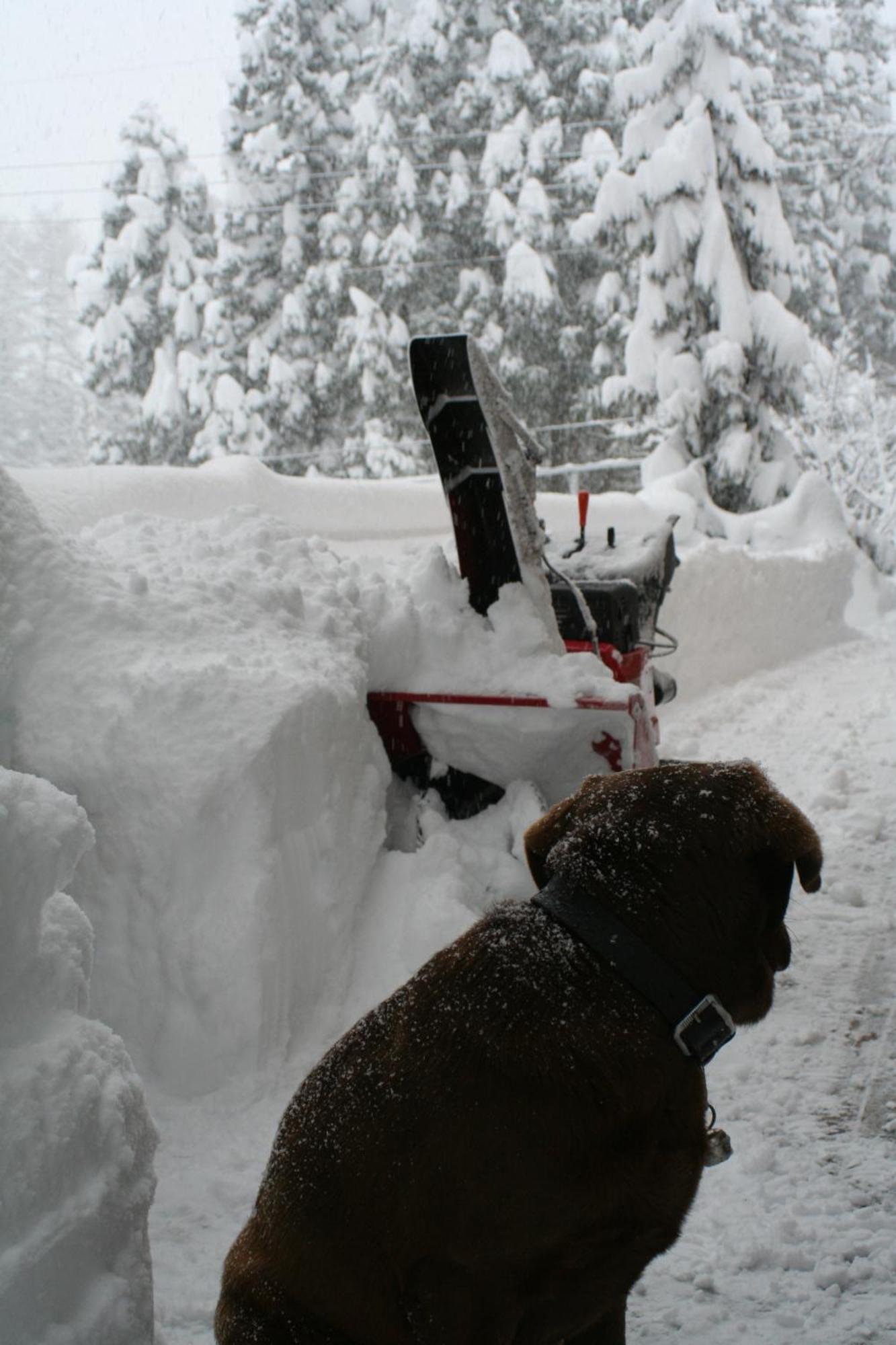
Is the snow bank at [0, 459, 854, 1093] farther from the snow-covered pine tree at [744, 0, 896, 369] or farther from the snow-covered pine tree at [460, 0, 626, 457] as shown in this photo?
the snow-covered pine tree at [744, 0, 896, 369]

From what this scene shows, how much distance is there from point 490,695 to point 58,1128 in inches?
103

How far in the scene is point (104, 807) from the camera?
319 centimetres

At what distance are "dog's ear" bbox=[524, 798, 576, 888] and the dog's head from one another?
0.33 ft

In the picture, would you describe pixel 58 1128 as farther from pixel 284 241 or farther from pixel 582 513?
pixel 284 241

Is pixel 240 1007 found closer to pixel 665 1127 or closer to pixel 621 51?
pixel 665 1127

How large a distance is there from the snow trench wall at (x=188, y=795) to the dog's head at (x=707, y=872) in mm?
1668

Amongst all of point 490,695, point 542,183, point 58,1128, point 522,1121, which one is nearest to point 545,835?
point 522,1121

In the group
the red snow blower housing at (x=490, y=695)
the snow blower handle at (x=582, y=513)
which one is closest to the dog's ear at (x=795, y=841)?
the red snow blower housing at (x=490, y=695)

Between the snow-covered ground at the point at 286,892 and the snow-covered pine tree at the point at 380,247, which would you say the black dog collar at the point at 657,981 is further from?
the snow-covered pine tree at the point at 380,247

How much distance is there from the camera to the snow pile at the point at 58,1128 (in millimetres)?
1642

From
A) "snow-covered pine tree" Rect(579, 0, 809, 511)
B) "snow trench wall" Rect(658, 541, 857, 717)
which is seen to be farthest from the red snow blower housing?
"snow-covered pine tree" Rect(579, 0, 809, 511)

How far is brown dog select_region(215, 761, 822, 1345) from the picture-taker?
154cm

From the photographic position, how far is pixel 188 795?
10.4 feet

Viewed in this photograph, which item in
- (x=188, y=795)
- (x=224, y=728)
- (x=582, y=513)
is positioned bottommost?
(x=188, y=795)
